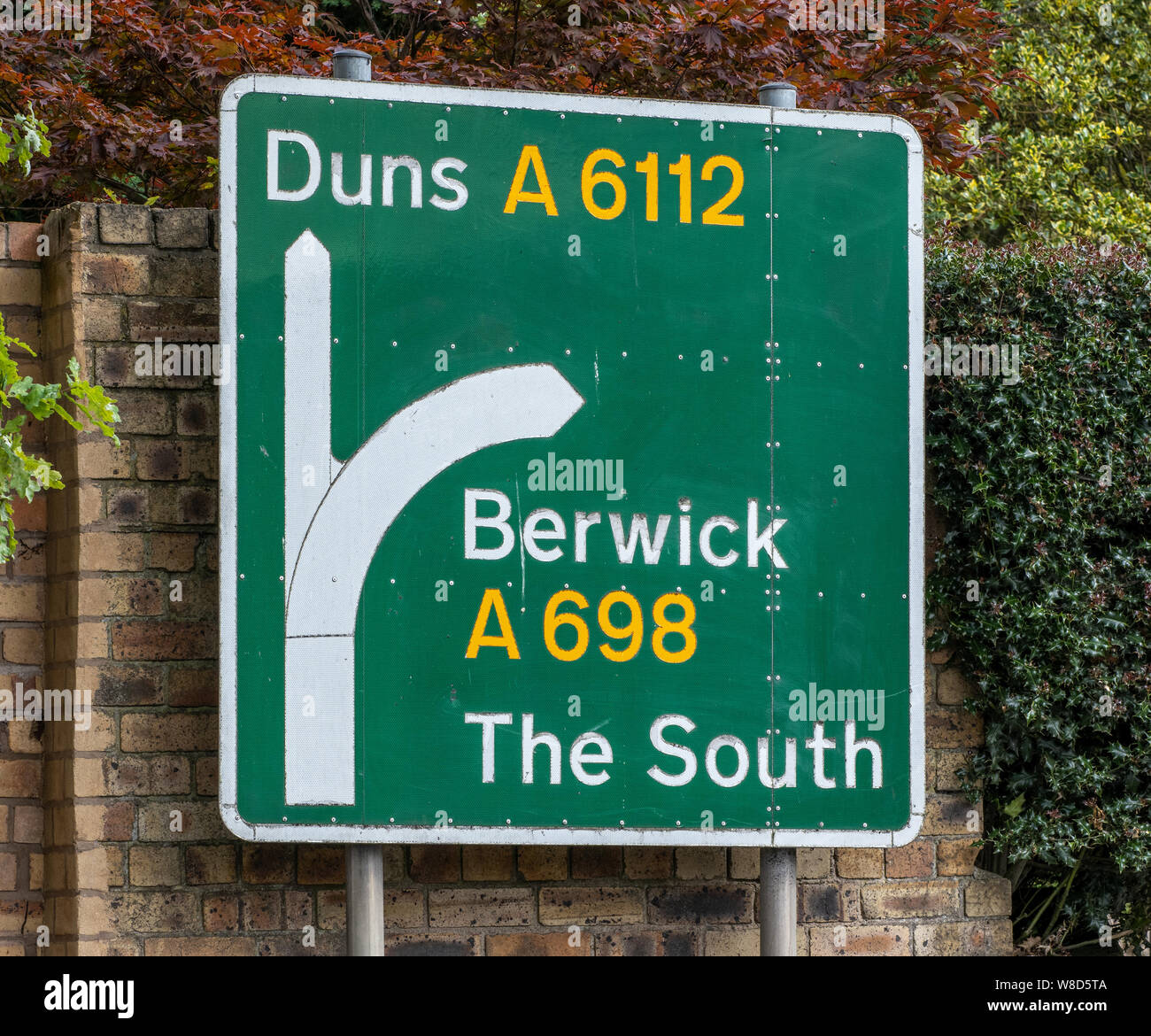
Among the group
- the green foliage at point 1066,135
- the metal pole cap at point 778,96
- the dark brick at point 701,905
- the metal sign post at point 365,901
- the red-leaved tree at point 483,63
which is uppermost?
the green foliage at point 1066,135

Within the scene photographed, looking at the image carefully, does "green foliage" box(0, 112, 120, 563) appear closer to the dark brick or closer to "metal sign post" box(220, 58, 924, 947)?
"metal sign post" box(220, 58, 924, 947)

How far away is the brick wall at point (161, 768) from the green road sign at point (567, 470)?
0.47 metres

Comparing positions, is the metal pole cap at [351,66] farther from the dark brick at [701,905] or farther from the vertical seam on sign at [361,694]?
the dark brick at [701,905]

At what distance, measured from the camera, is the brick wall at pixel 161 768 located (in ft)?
13.2

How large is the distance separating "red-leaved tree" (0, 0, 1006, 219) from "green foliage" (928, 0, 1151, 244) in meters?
2.37

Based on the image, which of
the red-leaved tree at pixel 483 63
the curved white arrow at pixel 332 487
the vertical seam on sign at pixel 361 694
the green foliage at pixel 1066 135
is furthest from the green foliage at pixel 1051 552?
the green foliage at pixel 1066 135

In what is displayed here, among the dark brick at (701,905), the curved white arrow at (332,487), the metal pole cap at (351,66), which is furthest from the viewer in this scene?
the dark brick at (701,905)

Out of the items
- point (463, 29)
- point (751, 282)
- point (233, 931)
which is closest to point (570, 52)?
point (463, 29)

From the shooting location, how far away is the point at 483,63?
6.63 m

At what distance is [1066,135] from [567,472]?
733 cm

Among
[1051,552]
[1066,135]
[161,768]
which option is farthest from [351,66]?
[1066,135]

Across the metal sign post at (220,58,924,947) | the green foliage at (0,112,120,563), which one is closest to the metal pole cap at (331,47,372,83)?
the metal sign post at (220,58,924,947)

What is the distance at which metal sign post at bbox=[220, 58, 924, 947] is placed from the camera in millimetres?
3801

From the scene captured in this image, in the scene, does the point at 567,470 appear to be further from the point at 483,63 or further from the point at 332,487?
the point at 483,63
